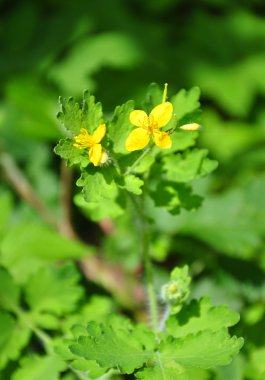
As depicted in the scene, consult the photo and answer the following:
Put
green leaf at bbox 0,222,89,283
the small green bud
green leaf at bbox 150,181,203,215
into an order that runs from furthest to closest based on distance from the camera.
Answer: green leaf at bbox 0,222,89,283 → green leaf at bbox 150,181,203,215 → the small green bud

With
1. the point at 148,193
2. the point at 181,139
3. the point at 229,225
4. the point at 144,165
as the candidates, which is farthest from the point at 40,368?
the point at 229,225

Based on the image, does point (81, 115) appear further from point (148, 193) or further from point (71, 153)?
point (148, 193)

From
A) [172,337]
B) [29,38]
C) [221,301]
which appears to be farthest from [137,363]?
[29,38]

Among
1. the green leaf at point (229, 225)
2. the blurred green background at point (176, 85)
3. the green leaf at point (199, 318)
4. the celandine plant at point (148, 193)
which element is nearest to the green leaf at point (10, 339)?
the celandine plant at point (148, 193)

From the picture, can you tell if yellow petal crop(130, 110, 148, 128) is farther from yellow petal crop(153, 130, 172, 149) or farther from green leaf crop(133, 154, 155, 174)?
green leaf crop(133, 154, 155, 174)

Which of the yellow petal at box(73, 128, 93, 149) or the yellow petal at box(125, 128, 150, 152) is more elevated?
the yellow petal at box(125, 128, 150, 152)

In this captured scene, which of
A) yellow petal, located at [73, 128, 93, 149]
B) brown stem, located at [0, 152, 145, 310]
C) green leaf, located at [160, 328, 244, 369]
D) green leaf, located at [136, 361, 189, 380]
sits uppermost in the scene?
brown stem, located at [0, 152, 145, 310]

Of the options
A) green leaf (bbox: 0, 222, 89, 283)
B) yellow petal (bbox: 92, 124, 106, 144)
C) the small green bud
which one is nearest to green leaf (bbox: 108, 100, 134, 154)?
yellow petal (bbox: 92, 124, 106, 144)
